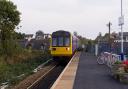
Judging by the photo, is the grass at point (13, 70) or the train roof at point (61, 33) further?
the train roof at point (61, 33)

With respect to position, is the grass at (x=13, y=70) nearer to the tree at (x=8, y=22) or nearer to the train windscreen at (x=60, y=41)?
the tree at (x=8, y=22)

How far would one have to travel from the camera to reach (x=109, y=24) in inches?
3051

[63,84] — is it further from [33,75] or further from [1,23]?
[1,23]

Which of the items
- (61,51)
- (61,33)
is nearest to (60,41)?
(61,33)

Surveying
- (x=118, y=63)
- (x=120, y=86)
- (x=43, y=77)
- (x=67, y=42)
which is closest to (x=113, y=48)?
(x=67, y=42)

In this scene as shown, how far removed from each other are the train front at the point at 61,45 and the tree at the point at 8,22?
23.9ft

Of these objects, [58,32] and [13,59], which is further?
[13,59]

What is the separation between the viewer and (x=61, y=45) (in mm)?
42844

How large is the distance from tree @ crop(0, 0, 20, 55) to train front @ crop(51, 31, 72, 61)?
7.30 metres

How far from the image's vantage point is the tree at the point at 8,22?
4928cm

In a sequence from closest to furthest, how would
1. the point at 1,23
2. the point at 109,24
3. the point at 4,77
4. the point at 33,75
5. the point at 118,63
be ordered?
1. the point at 118,63
2. the point at 4,77
3. the point at 33,75
4. the point at 1,23
5. the point at 109,24

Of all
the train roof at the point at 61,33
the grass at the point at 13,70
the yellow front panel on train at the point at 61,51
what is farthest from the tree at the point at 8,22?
the yellow front panel on train at the point at 61,51

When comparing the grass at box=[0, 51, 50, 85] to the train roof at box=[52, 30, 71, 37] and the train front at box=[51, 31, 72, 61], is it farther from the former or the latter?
the train roof at box=[52, 30, 71, 37]

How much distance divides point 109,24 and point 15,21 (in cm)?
2552
